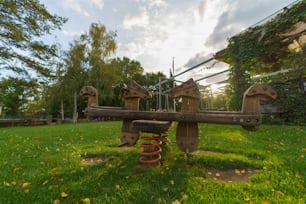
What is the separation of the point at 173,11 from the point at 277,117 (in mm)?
5429

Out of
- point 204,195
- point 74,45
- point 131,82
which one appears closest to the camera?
point 204,195

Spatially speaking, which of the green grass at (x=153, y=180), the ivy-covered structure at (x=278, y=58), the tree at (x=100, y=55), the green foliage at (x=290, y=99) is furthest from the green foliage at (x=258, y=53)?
the tree at (x=100, y=55)

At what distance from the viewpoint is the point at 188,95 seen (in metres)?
1.92

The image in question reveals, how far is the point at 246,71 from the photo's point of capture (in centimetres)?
715

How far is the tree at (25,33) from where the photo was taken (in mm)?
8594

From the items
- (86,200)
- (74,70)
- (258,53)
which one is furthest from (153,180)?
(74,70)

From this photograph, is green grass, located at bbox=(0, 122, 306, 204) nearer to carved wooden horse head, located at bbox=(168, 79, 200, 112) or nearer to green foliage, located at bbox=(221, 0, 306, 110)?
carved wooden horse head, located at bbox=(168, 79, 200, 112)

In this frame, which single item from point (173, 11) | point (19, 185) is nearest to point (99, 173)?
point (19, 185)

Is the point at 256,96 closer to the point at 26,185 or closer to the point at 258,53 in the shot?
the point at 26,185

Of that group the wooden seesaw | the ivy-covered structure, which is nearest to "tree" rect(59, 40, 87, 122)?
the ivy-covered structure

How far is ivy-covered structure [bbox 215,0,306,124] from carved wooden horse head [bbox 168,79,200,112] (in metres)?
5.88

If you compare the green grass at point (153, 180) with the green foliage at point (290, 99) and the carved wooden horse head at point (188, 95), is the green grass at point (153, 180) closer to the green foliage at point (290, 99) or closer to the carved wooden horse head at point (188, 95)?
the carved wooden horse head at point (188, 95)

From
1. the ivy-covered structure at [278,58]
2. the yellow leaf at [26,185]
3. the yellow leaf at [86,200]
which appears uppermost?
the ivy-covered structure at [278,58]

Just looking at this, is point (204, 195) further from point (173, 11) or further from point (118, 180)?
point (173, 11)
